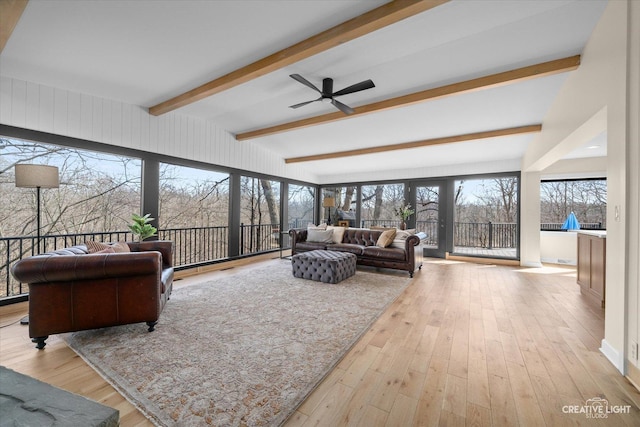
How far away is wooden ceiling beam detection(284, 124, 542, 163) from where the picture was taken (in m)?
4.48

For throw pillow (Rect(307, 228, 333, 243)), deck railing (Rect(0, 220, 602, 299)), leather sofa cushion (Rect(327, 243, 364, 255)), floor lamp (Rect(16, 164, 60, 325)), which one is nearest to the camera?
floor lamp (Rect(16, 164, 60, 325))

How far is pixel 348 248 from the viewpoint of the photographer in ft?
17.3

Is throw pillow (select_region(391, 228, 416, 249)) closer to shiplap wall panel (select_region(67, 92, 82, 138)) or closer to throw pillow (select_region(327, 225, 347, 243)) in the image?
throw pillow (select_region(327, 225, 347, 243))

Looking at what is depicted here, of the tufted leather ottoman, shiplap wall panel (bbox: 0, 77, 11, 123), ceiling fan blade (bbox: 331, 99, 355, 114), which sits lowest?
the tufted leather ottoman

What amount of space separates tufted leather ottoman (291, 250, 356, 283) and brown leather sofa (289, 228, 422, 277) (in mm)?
661

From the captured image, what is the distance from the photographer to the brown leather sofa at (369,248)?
4.68 meters

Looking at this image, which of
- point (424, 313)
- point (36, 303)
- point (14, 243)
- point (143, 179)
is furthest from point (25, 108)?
point (424, 313)

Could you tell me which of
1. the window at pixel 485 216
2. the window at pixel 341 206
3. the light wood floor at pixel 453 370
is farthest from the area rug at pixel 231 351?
the window at pixel 341 206

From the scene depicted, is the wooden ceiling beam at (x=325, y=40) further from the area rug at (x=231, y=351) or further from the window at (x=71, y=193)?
the area rug at (x=231, y=351)

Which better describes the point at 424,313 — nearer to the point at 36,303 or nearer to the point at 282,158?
the point at 36,303

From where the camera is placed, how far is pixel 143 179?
4078mm

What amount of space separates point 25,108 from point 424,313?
5222mm

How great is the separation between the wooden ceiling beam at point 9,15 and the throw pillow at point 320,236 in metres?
4.94

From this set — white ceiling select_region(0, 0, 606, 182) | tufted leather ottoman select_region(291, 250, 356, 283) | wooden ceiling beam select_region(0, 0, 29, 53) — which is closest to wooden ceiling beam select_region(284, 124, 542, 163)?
white ceiling select_region(0, 0, 606, 182)
